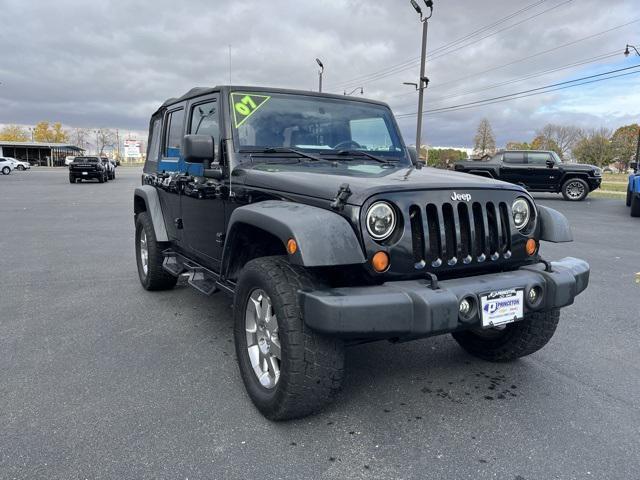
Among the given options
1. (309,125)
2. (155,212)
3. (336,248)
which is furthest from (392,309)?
(155,212)

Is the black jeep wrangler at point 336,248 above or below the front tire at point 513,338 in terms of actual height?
above

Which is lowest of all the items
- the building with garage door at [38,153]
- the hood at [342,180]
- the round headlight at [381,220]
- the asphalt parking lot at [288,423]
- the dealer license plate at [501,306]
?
the asphalt parking lot at [288,423]

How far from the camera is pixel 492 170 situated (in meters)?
18.5

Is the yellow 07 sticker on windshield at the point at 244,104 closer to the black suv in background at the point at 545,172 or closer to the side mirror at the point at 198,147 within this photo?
the side mirror at the point at 198,147

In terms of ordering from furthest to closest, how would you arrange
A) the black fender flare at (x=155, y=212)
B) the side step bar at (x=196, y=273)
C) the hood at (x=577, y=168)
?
the hood at (x=577, y=168) → the black fender flare at (x=155, y=212) → the side step bar at (x=196, y=273)

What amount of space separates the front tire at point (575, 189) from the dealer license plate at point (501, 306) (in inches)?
688

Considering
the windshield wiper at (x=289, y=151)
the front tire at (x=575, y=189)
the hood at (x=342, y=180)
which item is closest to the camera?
the hood at (x=342, y=180)

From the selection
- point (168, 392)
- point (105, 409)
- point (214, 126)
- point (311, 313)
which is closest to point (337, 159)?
point (214, 126)

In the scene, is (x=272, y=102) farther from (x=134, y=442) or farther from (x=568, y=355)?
(x=568, y=355)

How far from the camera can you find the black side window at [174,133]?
14.9ft

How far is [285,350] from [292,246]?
0.53 metres

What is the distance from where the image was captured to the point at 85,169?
28.6 m

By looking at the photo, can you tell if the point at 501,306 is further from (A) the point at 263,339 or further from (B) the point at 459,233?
(A) the point at 263,339

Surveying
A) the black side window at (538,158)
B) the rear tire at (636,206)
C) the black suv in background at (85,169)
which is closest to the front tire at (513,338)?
the rear tire at (636,206)
